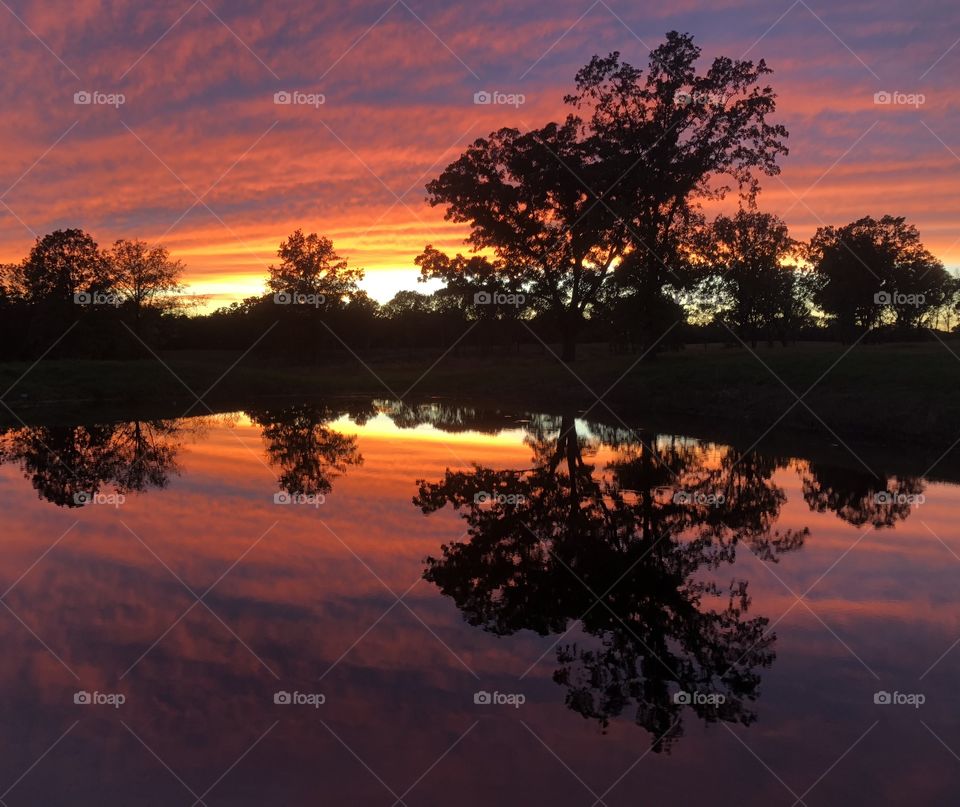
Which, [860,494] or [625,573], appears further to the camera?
[860,494]

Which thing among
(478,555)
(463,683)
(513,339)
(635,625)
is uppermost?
(513,339)

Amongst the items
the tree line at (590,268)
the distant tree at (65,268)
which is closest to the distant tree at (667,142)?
the tree line at (590,268)

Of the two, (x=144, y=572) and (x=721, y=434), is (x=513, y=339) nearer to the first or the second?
(x=721, y=434)

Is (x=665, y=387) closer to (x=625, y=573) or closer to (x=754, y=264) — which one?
(x=625, y=573)

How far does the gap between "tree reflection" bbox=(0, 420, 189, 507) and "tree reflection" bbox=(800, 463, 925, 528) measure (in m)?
13.9

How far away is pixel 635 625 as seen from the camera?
26.6 feet

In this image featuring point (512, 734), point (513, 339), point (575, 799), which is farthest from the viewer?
point (513, 339)

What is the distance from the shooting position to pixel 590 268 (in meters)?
55.4

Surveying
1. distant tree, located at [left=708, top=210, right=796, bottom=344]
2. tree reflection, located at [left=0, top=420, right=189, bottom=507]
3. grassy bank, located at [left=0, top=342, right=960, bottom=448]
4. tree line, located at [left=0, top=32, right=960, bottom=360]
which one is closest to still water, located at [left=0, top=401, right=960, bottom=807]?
tree reflection, located at [left=0, top=420, right=189, bottom=507]

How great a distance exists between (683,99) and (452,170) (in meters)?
15.9

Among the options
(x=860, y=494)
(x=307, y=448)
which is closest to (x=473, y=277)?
(x=307, y=448)

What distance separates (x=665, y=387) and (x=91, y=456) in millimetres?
28213

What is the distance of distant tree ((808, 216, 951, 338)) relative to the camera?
87.6m

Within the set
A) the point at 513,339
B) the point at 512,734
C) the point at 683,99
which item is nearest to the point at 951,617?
the point at 512,734
